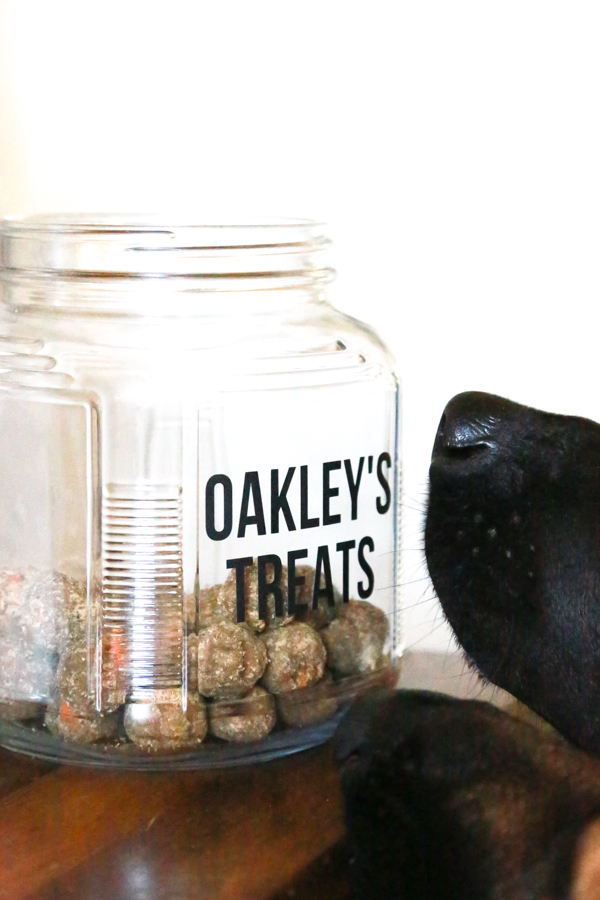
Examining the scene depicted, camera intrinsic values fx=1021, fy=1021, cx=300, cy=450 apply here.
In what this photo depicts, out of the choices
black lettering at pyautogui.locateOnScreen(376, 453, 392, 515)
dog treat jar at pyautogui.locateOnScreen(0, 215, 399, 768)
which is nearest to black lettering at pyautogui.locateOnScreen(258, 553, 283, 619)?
dog treat jar at pyautogui.locateOnScreen(0, 215, 399, 768)

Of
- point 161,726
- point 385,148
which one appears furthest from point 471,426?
point 385,148

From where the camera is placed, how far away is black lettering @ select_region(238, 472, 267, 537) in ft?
1.90

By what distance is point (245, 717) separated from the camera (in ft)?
1.88

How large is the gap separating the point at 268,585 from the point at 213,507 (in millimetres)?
57

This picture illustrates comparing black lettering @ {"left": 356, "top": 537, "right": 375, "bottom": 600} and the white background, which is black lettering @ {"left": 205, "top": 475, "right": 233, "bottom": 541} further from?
the white background

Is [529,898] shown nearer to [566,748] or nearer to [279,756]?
[566,748]

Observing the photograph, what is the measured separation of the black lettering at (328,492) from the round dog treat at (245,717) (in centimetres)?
11

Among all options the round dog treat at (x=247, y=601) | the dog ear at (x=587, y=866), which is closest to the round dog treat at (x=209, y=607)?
the round dog treat at (x=247, y=601)

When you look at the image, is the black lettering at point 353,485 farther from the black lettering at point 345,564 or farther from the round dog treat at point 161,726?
the round dog treat at point 161,726

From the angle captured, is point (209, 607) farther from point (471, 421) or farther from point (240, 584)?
point (471, 421)

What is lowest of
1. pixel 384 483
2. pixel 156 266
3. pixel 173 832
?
pixel 173 832

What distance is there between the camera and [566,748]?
474 mm

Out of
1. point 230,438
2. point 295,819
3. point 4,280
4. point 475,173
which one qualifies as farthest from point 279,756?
point 475,173

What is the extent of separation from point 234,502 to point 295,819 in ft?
0.58
